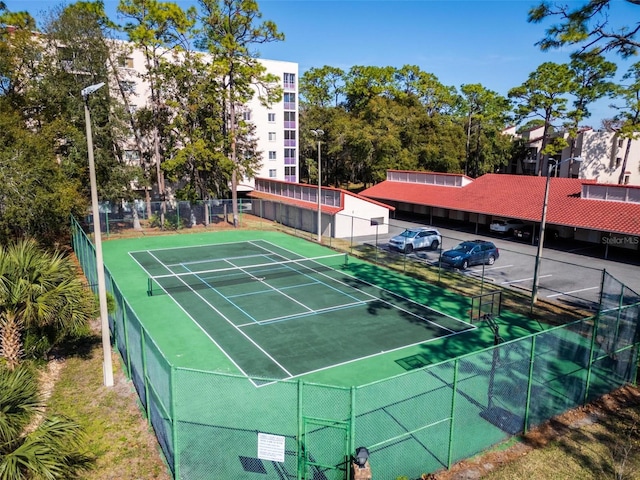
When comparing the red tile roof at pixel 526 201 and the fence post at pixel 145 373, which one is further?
the red tile roof at pixel 526 201

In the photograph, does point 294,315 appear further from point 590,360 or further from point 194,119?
point 194,119

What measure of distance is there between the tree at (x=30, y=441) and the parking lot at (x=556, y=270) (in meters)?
19.3

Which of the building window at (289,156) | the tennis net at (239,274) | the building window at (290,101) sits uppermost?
the building window at (290,101)

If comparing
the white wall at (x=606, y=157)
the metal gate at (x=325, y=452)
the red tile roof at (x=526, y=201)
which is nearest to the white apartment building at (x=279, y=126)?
the red tile roof at (x=526, y=201)

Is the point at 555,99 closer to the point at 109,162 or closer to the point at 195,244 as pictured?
the point at 195,244

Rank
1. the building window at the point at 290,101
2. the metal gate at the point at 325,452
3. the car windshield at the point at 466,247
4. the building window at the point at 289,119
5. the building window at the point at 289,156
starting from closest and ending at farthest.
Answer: the metal gate at the point at 325,452
the car windshield at the point at 466,247
the building window at the point at 290,101
the building window at the point at 289,119
the building window at the point at 289,156

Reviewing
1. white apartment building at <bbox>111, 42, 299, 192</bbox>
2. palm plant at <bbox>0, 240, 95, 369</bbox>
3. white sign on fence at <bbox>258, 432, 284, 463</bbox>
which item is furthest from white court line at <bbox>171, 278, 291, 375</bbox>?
white apartment building at <bbox>111, 42, 299, 192</bbox>

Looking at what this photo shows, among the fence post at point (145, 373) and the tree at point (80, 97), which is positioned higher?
the tree at point (80, 97)

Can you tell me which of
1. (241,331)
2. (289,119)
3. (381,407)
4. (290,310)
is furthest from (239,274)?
(289,119)

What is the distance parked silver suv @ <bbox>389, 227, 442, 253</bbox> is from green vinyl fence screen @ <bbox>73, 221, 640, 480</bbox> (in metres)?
19.1

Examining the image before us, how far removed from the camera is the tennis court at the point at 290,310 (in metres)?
17.3

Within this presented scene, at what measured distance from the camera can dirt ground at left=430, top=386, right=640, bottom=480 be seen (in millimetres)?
10297

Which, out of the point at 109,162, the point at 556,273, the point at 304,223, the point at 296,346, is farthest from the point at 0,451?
Answer: the point at 304,223

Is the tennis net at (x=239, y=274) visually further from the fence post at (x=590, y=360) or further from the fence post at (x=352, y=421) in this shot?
the fence post at (x=590, y=360)
